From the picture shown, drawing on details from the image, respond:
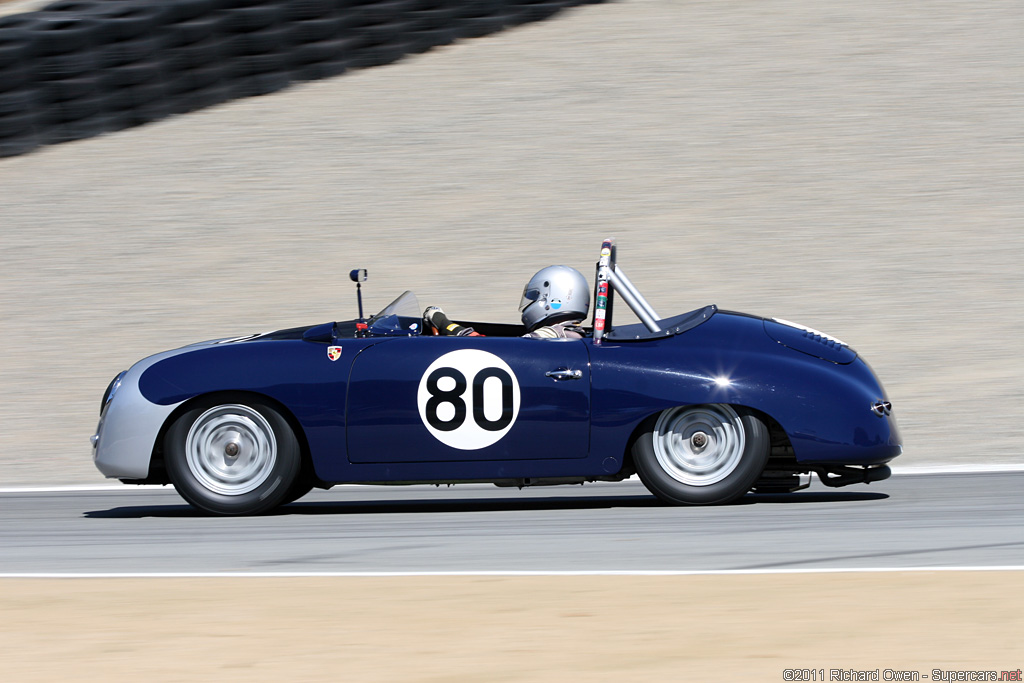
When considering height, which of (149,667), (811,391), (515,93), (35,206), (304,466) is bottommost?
(149,667)

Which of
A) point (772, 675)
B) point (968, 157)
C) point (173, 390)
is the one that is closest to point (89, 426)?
point (173, 390)

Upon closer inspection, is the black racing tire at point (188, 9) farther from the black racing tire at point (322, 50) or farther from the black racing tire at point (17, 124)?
the black racing tire at point (17, 124)

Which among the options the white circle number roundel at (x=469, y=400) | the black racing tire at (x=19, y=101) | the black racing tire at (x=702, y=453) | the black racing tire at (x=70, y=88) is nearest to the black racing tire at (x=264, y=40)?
the black racing tire at (x=70, y=88)

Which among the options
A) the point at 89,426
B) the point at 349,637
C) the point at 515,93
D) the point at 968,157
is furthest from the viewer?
the point at 515,93

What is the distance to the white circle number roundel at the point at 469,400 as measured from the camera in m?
7.20

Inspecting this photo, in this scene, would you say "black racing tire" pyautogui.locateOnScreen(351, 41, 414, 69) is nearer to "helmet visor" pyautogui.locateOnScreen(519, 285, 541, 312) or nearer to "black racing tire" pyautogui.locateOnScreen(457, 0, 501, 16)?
"black racing tire" pyautogui.locateOnScreen(457, 0, 501, 16)

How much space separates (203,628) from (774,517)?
10.4 ft

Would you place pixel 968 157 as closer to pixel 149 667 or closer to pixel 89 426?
pixel 89 426

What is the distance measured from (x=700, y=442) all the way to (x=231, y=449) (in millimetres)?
2418

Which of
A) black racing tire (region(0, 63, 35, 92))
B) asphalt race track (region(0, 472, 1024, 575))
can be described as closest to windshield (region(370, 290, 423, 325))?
asphalt race track (region(0, 472, 1024, 575))

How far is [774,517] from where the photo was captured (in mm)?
7113

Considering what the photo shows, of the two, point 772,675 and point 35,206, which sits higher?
point 35,206

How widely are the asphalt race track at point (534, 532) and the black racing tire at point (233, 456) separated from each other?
0.14 meters

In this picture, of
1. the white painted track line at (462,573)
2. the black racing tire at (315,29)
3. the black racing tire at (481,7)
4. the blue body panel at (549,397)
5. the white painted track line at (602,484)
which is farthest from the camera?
the black racing tire at (481,7)
